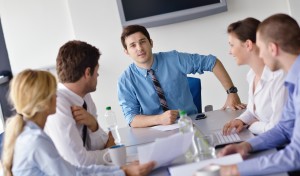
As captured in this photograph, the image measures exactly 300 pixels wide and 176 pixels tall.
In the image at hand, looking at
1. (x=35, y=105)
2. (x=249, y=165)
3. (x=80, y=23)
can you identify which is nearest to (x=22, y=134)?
(x=35, y=105)

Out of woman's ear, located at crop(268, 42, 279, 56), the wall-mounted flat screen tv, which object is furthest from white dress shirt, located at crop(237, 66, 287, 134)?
the wall-mounted flat screen tv

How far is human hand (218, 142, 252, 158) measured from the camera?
5.76 feet

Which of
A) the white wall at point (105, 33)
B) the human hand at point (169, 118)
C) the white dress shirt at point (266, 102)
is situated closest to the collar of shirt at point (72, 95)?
the human hand at point (169, 118)

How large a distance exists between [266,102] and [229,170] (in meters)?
0.83

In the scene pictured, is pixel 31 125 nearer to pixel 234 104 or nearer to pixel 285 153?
pixel 285 153

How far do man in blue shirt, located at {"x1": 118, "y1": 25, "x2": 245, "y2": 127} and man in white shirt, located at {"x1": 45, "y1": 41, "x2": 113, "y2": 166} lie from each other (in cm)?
75

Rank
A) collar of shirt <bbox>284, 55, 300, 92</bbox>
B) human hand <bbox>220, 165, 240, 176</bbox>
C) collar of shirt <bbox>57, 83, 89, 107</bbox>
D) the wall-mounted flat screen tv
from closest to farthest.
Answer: human hand <bbox>220, 165, 240, 176</bbox> < collar of shirt <bbox>284, 55, 300, 92</bbox> < collar of shirt <bbox>57, 83, 89, 107</bbox> < the wall-mounted flat screen tv

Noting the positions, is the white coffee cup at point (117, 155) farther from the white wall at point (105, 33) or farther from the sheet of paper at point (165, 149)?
the white wall at point (105, 33)

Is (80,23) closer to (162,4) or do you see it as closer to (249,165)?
(162,4)

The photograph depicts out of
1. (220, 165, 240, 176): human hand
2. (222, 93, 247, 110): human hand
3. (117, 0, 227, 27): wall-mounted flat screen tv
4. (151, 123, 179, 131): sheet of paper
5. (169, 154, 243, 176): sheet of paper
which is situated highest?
(117, 0, 227, 27): wall-mounted flat screen tv

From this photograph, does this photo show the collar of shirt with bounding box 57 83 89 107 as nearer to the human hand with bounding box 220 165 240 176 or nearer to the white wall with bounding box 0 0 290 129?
the human hand with bounding box 220 165 240 176

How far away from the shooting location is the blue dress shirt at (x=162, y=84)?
3193 millimetres

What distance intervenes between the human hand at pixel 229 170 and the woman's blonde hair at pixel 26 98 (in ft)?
2.50

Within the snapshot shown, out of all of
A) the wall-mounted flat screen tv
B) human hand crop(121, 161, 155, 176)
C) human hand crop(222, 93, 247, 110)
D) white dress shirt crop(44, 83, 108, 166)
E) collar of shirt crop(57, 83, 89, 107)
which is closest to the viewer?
human hand crop(121, 161, 155, 176)
